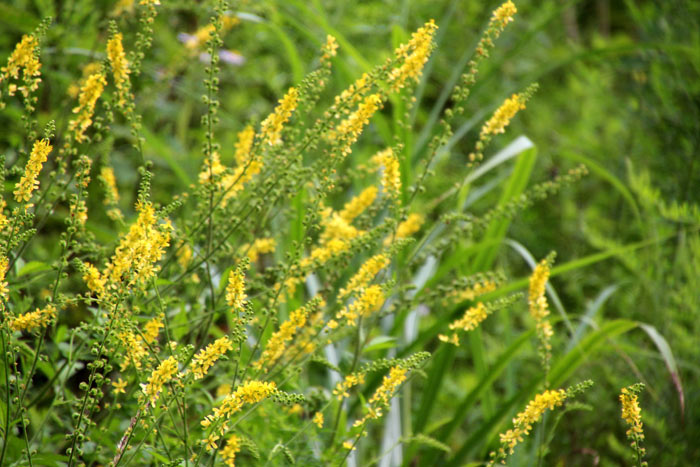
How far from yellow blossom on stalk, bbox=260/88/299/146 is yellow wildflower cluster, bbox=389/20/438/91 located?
8.5 inches

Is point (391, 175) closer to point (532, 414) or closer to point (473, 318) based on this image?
point (473, 318)

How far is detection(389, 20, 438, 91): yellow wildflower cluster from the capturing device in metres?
1.30

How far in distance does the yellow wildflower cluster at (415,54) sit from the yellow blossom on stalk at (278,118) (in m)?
0.21

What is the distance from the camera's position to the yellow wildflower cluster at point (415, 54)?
4.27 ft

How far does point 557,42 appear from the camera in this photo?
504 centimetres

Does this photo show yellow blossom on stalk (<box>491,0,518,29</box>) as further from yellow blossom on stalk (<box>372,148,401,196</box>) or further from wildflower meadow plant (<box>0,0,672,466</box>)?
yellow blossom on stalk (<box>372,148,401,196</box>)

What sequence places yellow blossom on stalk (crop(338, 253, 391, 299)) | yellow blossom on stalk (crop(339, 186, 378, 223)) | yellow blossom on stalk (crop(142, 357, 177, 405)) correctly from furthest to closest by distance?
yellow blossom on stalk (crop(339, 186, 378, 223)) < yellow blossom on stalk (crop(338, 253, 391, 299)) < yellow blossom on stalk (crop(142, 357, 177, 405))

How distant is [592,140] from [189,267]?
288 cm

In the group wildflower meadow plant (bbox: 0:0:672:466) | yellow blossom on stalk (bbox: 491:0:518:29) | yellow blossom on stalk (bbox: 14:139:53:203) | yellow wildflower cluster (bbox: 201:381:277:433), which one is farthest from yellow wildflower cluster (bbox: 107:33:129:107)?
yellow blossom on stalk (bbox: 491:0:518:29)

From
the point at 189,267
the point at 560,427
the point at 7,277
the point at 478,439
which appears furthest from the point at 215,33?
the point at 560,427

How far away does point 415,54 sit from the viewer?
132 cm

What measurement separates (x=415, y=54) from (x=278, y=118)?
0.28 metres

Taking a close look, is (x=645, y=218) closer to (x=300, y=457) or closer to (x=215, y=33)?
(x=300, y=457)

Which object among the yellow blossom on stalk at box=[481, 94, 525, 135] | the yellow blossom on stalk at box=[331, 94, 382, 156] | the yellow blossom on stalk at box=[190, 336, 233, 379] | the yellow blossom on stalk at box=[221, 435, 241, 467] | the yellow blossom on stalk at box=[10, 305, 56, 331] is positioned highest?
the yellow blossom on stalk at box=[481, 94, 525, 135]
